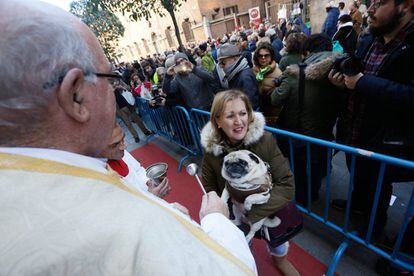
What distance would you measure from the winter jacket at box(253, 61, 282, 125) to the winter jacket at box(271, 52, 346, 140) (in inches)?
16.8

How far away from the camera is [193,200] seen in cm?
349

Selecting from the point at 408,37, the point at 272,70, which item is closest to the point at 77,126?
the point at 408,37

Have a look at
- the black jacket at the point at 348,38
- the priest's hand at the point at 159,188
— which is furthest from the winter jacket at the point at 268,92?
the black jacket at the point at 348,38

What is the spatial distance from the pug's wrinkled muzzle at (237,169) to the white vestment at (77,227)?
36.4 inches

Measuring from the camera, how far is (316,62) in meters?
2.30

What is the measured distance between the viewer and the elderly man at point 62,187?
51 cm

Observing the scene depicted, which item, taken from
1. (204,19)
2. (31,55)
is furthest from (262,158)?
(204,19)

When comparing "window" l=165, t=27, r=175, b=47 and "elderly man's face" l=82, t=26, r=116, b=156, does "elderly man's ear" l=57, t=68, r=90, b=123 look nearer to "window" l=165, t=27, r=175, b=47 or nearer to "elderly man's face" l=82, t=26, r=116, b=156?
"elderly man's face" l=82, t=26, r=116, b=156

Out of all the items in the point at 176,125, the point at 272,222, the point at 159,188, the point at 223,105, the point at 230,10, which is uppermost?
the point at 230,10

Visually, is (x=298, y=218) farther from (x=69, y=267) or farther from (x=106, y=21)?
(x=106, y=21)

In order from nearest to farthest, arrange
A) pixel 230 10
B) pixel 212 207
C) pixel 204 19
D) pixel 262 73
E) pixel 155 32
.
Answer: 1. pixel 212 207
2. pixel 262 73
3. pixel 204 19
4. pixel 230 10
5. pixel 155 32

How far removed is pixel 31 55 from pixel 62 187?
0.36m

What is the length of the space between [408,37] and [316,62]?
813 mm

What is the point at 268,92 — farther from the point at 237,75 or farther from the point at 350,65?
the point at 350,65
